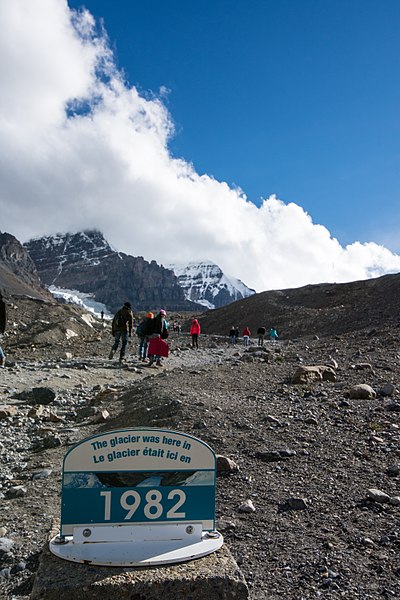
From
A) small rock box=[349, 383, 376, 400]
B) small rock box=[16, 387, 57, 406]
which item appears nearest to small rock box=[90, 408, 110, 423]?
small rock box=[16, 387, 57, 406]

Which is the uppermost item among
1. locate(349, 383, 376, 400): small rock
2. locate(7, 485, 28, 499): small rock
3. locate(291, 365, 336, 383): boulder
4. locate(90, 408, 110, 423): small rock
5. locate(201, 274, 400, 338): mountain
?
locate(201, 274, 400, 338): mountain

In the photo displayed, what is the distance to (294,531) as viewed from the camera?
4645mm

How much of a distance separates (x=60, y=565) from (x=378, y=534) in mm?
2841

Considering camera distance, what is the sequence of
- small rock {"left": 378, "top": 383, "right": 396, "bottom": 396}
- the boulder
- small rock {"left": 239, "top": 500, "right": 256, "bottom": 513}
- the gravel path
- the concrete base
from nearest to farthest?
the concrete base < the gravel path < small rock {"left": 239, "top": 500, "right": 256, "bottom": 513} < small rock {"left": 378, "top": 383, "right": 396, "bottom": 396} < the boulder

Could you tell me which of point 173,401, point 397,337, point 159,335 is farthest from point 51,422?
point 397,337

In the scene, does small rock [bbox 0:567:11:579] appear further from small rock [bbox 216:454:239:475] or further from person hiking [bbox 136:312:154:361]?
person hiking [bbox 136:312:154:361]

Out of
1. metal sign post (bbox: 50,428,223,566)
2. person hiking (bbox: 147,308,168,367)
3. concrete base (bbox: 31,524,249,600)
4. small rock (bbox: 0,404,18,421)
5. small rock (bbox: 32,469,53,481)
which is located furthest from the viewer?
person hiking (bbox: 147,308,168,367)

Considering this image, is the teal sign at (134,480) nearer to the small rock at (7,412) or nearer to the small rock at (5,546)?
the small rock at (5,546)

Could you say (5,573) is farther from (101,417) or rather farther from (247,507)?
(101,417)

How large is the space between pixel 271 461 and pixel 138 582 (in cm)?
379

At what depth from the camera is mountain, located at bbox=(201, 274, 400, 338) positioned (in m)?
40.6

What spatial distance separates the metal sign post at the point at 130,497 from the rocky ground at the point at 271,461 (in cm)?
99

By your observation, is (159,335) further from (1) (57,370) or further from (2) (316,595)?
(2) (316,595)

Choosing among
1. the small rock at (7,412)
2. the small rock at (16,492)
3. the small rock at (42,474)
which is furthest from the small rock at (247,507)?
the small rock at (7,412)
